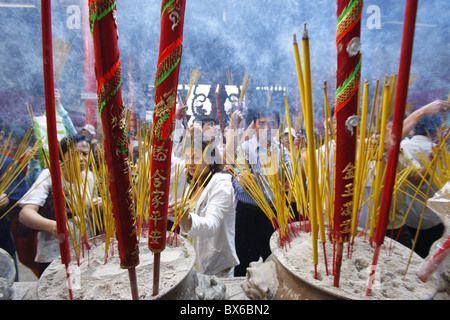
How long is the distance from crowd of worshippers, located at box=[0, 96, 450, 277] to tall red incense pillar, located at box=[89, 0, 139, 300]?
420 millimetres

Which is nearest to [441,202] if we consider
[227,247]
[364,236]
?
[364,236]

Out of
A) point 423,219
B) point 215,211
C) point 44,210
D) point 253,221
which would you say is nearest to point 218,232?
point 215,211

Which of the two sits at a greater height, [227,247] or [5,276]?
[5,276]

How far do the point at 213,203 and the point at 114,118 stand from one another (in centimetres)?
75

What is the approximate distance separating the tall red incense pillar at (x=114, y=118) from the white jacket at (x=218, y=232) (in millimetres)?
638

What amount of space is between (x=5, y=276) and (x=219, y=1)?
1.81 m

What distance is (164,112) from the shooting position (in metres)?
0.46

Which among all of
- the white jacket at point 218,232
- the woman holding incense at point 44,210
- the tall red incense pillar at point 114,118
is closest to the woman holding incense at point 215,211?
the white jacket at point 218,232

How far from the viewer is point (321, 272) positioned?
1.87ft

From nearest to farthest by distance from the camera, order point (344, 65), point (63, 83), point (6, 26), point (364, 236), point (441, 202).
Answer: point (344, 65)
point (441, 202)
point (364, 236)
point (6, 26)
point (63, 83)

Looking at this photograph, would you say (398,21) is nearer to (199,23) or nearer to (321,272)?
(199,23)

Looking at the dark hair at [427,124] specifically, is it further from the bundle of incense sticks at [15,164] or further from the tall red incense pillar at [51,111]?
the bundle of incense sticks at [15,164]

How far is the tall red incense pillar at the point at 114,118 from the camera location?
0.37 meters

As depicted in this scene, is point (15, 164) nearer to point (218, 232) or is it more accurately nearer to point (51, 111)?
point (51, 111)
